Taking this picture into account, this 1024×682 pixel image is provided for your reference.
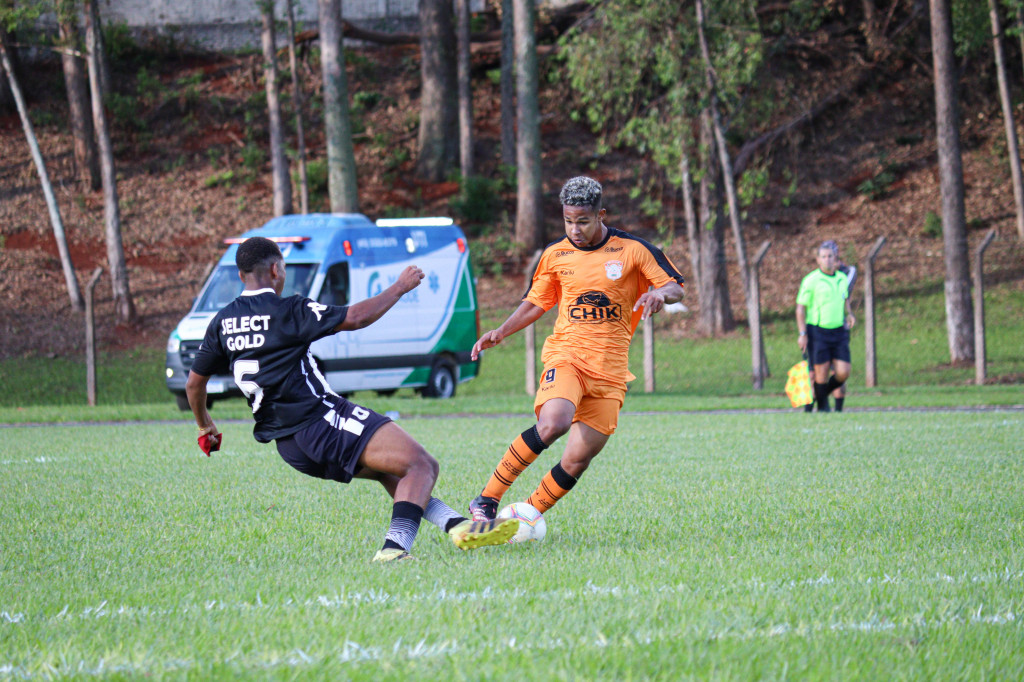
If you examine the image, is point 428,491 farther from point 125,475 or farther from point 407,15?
point 407,15

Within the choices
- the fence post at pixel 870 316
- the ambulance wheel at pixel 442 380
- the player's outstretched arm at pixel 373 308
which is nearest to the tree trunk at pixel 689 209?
the fence post at pixel 870 316

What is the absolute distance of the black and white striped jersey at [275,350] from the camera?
4871 millimetres

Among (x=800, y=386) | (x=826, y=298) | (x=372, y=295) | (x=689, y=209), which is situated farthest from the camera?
(x=689, y=209)

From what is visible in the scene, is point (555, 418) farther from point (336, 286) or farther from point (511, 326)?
point (336, 286)

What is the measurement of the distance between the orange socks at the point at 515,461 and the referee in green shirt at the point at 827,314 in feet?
25.0

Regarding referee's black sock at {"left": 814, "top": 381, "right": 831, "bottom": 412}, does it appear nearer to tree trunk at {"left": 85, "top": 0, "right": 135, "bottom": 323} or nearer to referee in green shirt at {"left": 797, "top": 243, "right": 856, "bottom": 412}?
referee in green shirt at {"left": 797, "top": 243, "right": 856, "bottom": 412}

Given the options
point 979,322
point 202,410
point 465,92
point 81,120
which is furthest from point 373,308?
point 81,120

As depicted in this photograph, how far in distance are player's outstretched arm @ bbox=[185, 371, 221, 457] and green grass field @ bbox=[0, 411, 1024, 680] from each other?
511mm

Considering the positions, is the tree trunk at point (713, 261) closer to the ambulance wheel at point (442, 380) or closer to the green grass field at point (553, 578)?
the ambulance wheel at point (442, 380)

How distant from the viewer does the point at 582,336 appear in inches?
239

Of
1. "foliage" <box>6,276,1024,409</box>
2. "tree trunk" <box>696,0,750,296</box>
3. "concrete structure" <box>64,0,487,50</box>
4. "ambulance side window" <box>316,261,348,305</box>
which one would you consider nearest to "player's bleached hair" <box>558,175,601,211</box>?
"foliage" <box>6,276,1024,409</box>

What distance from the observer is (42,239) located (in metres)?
28.7

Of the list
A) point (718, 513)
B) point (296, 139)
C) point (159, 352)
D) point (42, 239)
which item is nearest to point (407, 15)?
point (296, 139)

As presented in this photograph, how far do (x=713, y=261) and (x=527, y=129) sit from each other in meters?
6.31
